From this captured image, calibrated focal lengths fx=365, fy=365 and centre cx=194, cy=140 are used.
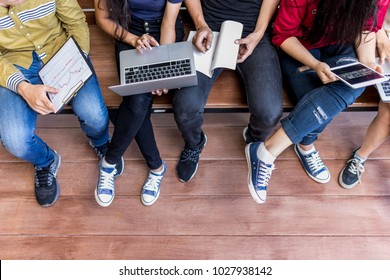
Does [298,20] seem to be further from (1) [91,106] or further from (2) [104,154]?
(2) [104,154]

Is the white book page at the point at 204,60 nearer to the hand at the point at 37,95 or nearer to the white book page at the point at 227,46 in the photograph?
the white book page at the point at 227,46

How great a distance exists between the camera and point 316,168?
148 cm

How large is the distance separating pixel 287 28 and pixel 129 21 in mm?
568

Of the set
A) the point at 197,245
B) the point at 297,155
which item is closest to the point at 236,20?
the point at 297,155

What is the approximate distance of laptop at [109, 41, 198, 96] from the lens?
1.17 metres

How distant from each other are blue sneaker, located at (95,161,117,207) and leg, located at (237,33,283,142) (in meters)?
0.60

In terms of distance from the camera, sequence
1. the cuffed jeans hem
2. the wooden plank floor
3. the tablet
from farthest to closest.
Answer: the wooden plank floor, the cuffed jeans hem, the tablet

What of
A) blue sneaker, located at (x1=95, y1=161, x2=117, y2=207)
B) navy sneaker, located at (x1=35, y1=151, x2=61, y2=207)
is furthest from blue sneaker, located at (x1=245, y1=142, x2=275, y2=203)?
navy sneaker, located at (x1=35, y1=151, x2=61, y2=207)

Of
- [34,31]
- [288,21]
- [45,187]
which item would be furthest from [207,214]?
[34,31]

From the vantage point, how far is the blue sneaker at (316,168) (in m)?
1.48

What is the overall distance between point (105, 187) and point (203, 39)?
678mm

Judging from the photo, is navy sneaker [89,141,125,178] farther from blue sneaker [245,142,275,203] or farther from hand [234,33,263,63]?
hand [234,33,263,63]

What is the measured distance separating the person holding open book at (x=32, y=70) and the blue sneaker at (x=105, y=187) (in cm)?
15

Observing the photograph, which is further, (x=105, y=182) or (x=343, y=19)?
(x=105, y=182)
